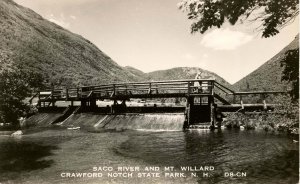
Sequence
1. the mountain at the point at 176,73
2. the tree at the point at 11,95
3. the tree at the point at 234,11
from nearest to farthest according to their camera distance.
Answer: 1. the tree at the point at 234,11
2. the tree at the point at 11,95
3. the mountain at the point at 176,73

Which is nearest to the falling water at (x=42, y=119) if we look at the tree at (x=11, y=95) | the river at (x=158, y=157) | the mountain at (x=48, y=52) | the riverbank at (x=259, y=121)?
the tree at (x=11, y=95)

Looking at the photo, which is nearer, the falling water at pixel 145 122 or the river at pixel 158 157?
the river at pixel 158 157

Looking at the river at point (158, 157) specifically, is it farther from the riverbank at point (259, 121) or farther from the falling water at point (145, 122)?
the falling water at point (145, 122)

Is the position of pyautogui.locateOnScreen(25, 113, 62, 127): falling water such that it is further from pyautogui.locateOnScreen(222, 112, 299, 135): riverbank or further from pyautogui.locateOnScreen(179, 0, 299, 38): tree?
pyautogui.locateOnScreen(179, 0, 299, 38): tree

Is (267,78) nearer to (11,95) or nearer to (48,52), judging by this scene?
(11,95)

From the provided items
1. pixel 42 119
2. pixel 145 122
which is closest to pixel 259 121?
pixel 145 122
